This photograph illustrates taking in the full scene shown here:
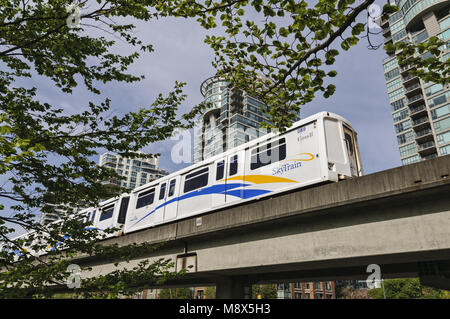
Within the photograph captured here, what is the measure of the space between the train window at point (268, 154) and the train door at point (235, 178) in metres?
0.55

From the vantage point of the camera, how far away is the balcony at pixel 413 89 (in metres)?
58.0

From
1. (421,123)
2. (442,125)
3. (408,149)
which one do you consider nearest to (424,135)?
(421,123)

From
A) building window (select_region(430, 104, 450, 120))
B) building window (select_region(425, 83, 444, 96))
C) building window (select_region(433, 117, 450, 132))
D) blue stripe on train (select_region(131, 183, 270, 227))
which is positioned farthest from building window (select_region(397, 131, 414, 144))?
blue stripe on train (select_region(131, 183, 270, 227))

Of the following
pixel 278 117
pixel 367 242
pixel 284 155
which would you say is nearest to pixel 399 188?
pixel 367 242

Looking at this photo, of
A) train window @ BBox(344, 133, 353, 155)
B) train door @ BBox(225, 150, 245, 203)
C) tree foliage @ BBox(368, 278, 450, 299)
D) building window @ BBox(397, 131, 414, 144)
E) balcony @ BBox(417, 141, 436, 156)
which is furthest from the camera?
building window @ BBox(397, 131, 414, 144)

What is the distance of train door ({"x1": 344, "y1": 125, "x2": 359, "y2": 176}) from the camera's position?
11.3 meters

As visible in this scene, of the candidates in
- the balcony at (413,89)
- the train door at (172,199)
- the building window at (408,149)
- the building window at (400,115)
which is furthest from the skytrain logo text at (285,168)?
the building window at (400,115)

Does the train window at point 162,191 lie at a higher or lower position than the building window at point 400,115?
lower

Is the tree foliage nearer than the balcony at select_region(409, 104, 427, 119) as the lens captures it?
Yes

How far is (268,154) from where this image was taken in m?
12.1

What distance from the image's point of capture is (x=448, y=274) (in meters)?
9.07

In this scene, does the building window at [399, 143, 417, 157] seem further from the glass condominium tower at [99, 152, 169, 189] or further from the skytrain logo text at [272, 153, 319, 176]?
the glass condominium tower at [99, 152, 169, 189]

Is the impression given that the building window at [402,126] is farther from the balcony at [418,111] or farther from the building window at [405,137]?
the balcony at [418,111]
